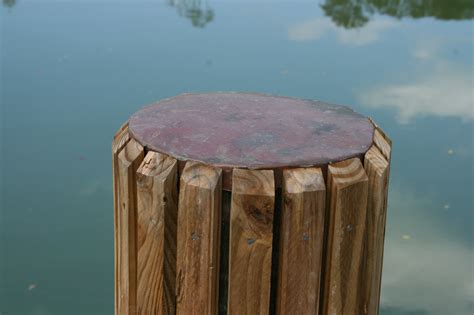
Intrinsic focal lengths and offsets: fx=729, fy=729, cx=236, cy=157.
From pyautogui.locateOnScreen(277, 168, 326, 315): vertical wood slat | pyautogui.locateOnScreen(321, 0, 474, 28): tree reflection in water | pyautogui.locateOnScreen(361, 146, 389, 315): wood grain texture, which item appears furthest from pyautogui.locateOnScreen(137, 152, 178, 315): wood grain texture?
pyautogui.locateOnScreen(321, 0, 474, 28): tree reflection in water

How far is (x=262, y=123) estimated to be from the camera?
1903 millimetres

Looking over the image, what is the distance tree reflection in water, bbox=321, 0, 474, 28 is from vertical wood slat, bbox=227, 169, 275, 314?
6.27 metres

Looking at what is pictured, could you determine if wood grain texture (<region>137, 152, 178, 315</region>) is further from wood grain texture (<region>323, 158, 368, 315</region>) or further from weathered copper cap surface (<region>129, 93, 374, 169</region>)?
wood grain texture (<region>323, 158, 368, 315</region>)

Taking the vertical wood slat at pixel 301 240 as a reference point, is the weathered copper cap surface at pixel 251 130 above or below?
above

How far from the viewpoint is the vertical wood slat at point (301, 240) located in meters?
1.60

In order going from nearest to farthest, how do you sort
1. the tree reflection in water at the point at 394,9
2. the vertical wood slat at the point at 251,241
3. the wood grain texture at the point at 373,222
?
the vertical wood slat at the point at 251,241 < the wood grain texture at the point at 373,222 < the tree reflection in water at the point at 394,9

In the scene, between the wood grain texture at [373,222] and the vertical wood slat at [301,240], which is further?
the wood grain texture at [373,222]

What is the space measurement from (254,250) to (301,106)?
584 millimetres

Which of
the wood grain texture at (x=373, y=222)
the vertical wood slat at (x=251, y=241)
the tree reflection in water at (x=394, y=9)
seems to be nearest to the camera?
the vertical wood slat at (x=251, y=241)

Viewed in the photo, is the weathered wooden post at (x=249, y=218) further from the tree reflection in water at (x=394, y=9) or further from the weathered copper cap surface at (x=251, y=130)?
the tree reflection in water at (x=394, y=9)

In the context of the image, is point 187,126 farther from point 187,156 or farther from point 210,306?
point 210,306

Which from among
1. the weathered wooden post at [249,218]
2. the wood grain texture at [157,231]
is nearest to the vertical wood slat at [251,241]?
the weathered wooden post at [249,218]

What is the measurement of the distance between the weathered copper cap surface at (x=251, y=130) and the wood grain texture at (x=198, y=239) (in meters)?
0.06

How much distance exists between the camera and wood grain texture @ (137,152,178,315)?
1647 mm
